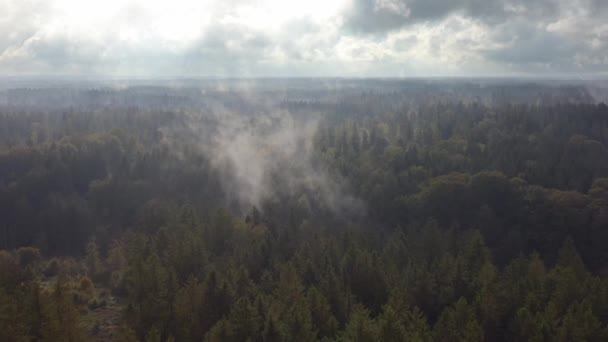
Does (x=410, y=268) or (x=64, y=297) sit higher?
(x=64, y=297)

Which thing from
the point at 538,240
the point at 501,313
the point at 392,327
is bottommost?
the point at 538,240

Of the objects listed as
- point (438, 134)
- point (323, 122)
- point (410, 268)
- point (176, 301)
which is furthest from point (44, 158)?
point (323, 122)

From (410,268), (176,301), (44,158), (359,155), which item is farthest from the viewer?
(359,155)

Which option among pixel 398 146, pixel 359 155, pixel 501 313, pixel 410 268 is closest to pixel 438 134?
pixel 398 146

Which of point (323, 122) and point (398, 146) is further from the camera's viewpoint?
point (323, 122)

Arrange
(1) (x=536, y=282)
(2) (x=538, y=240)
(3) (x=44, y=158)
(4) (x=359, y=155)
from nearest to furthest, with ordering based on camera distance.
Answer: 1. (1) (x=536, y=282)
2. (2) (x=538, y=240)
3. (3) (x=44, y=158)
4. (4) (x=359, y=155)

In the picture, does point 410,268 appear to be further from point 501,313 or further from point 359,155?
point 359,155

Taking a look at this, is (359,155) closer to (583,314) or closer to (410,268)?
(410,268)
